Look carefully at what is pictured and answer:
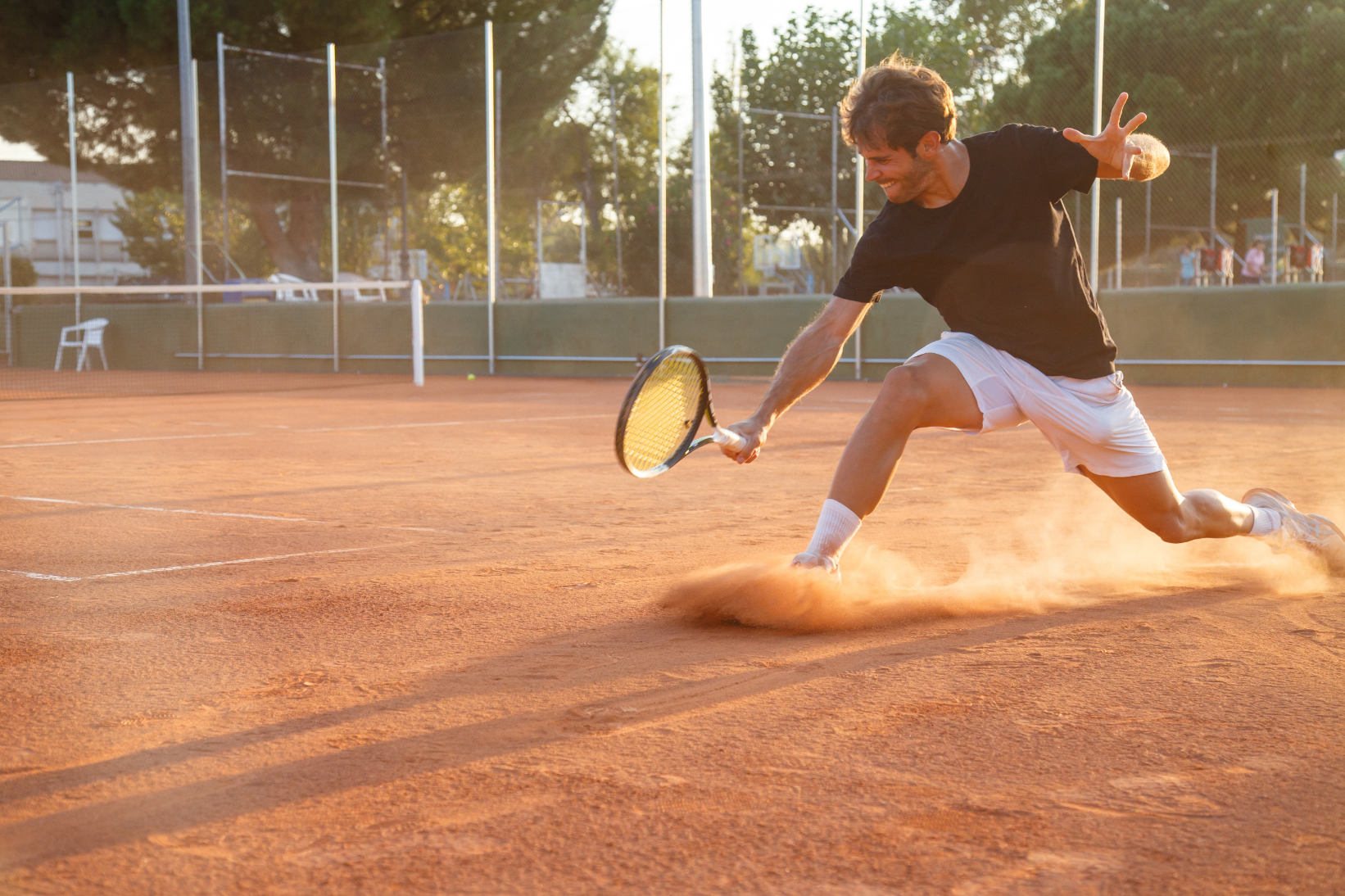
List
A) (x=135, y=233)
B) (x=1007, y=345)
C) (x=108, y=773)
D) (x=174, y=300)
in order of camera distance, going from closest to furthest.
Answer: (x=108, y=773) → (x=1007, y=345) → (x=174, y=300) → (x=135, y=233)

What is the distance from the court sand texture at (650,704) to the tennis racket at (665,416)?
40 cm

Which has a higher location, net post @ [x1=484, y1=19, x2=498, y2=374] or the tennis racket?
net post @ [x1=484, y1=19, x2=498, y2=374]

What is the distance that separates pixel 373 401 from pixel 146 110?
16.2 meters

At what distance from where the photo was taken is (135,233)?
52219 mm

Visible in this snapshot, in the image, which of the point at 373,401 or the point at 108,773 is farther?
the point at 373,401

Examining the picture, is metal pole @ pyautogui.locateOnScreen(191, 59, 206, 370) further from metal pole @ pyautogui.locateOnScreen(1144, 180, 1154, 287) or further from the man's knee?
the man's knee

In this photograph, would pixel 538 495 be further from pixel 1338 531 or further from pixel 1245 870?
pixel 1245 870

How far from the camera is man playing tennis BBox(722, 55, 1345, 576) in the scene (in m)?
3.89

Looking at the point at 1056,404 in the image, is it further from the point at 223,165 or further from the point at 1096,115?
the point at 223,165

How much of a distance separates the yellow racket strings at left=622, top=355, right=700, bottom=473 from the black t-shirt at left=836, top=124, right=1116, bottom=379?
639 millimetres

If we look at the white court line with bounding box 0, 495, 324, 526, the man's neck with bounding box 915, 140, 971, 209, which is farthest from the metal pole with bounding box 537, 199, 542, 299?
the man's neck with bounding box 915, 140, 971, 209

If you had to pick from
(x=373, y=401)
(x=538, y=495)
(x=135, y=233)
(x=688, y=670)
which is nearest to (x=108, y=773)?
(x=688, y=670)

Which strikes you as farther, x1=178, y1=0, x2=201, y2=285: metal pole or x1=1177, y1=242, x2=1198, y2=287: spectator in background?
x1=178, y1=0, x2=201, y2=285: metal pole

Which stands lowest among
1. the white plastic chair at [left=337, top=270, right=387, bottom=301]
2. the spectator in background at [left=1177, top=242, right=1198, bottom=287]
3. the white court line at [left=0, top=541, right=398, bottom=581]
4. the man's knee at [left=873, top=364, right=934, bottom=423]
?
the white court line at [left=0, top=541, right=398, bottom=581]
